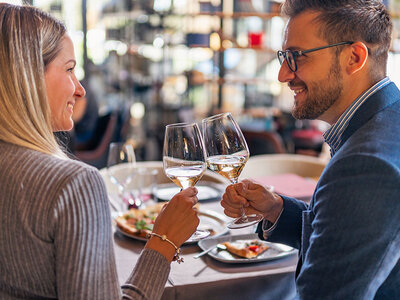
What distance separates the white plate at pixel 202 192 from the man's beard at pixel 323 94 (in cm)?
90

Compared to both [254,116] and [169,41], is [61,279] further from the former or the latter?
[169,41]

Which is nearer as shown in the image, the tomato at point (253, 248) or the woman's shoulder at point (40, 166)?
the woman's shoulder at point (40, 166)

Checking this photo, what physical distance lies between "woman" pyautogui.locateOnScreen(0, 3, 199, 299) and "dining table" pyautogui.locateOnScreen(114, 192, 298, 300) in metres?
0.26

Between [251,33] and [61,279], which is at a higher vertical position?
[251,33]

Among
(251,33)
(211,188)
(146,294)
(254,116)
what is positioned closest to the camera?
(146,294)

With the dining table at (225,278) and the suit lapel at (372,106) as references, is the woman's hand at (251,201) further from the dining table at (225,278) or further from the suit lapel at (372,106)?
the suit lapel at (372,106)

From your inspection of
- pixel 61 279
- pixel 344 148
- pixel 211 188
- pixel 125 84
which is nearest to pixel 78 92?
pixel 61 279

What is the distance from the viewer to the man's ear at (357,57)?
1.28 metres

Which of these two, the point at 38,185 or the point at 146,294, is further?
the point at 146,294

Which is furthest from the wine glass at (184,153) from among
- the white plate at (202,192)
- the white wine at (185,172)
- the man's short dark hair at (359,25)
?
the white plate at (202,192)

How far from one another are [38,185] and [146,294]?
338 millimetres

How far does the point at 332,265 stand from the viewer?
100 centimetres

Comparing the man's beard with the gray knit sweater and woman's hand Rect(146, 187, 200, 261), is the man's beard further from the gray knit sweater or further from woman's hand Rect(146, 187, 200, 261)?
the gray knit sweater

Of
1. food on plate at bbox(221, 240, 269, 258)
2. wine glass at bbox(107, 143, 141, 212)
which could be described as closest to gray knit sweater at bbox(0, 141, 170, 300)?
food on plate at bbox(221, 240, 269, 258)
